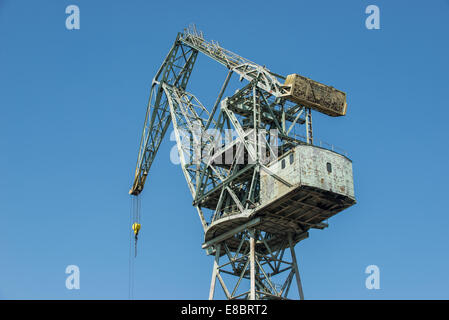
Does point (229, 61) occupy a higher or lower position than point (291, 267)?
higher

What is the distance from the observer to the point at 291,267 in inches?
2061
